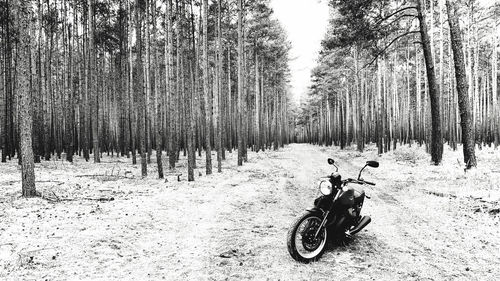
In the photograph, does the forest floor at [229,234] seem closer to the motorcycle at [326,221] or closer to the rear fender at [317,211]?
the motorcycle at [326,221]

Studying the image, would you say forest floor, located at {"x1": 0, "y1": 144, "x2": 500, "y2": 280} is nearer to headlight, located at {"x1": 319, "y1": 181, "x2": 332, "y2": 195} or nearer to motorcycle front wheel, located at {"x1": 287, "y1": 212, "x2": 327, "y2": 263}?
motorcycle front wheel, located at {"x1": 287, "y1": 212, "x2": 327, "y2": 263}

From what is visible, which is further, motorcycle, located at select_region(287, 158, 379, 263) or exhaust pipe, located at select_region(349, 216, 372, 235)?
exhaust pipe, located at select_region(349, 216, 372, 235)

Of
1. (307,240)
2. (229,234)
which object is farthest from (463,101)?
(229,234)

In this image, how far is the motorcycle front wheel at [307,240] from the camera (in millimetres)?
3906

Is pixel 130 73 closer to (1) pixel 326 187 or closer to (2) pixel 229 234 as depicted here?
(2) pixel 229 234

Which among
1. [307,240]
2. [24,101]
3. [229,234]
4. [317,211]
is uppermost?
[24,101]

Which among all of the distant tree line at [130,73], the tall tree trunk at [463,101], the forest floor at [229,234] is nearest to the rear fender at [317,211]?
the forest floor at [229,234]

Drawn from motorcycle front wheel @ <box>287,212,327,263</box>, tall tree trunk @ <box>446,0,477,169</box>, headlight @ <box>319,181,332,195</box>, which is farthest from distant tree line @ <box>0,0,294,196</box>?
tall tree trunk @ <box>446,0,477,169</box>

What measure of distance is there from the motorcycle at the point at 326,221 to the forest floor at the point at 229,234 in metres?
0.18

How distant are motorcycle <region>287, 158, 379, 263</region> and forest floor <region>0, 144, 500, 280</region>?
183 millimetres

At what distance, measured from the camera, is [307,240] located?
13.5ft

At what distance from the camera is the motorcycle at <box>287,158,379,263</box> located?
13.2 feet

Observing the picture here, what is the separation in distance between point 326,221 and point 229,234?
1.61 metres

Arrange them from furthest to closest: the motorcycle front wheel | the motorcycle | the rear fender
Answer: the rear fender → the motorcycle → the motorcycle front wheel
